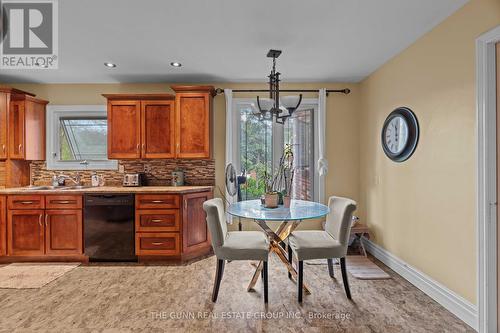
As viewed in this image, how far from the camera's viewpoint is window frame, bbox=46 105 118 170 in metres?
4.07

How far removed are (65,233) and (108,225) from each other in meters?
0.58

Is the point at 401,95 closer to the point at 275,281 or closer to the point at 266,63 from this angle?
the point at 266,63

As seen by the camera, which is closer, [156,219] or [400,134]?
[400,134]

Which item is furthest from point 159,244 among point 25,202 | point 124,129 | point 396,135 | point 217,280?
point 396,135

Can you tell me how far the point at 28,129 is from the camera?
149 inches

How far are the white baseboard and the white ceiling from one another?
7.76 ft

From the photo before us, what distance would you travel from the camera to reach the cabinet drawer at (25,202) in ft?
11.2

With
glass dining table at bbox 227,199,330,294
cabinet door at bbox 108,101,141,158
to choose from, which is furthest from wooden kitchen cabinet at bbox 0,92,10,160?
glass dining table at bbox 227,199,330,294

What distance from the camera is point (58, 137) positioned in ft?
13.4

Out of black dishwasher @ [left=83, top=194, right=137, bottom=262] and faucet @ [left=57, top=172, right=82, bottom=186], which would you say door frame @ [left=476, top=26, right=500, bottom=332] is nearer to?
black dishwasher @ [left=83, top=194, right=137, bottom=262]

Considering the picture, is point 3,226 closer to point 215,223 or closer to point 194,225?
point 194,225

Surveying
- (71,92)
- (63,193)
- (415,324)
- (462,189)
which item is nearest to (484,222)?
(462,189)

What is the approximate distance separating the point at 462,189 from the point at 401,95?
4.23ft

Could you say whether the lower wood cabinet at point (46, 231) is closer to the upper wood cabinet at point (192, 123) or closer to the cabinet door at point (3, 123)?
the cabinet door at point (3, 123)
